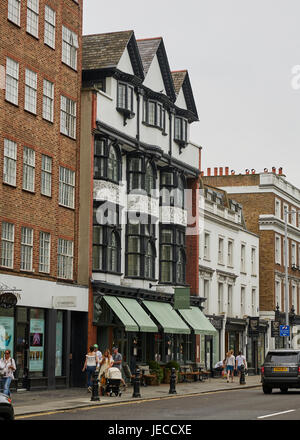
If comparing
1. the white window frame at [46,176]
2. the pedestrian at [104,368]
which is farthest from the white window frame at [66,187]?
the pedestrian at [104,368]

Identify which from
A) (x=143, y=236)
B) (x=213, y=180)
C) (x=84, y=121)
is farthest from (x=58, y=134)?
(x=213, y=180)

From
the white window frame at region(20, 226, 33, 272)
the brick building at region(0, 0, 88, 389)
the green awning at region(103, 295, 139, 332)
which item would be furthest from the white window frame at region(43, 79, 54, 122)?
the green awning at region(103, 295, 139, 332)

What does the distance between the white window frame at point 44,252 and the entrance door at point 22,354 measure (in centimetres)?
264

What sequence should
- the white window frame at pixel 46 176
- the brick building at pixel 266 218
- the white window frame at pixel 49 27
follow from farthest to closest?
the brick building at pixel 266 218, the white window frame at pixel 49 27, the white window frame at pixel 46 176

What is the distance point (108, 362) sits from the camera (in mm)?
32500

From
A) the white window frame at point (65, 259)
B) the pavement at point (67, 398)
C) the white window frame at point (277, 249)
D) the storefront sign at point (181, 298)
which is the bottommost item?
the pavement at point (67, 398)

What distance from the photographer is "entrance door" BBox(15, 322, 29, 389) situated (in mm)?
33281

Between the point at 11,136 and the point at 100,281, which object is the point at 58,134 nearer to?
the point at 11,136

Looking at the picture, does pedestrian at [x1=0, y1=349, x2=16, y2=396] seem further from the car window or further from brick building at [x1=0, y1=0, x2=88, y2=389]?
the car window

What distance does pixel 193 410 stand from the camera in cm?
→ 2478

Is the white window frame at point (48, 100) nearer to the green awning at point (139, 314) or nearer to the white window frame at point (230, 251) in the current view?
the green awning at point (139, 314)

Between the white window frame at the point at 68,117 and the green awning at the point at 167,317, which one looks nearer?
the white window frame at the point at 68,117

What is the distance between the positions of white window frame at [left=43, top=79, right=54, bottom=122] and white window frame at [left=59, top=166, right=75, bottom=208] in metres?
2.30

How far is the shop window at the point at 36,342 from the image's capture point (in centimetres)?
3416
